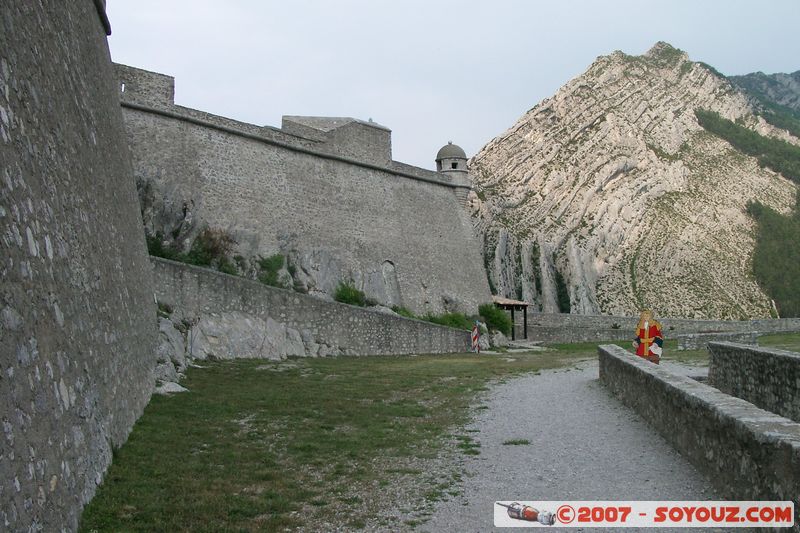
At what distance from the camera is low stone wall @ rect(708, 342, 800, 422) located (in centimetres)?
962

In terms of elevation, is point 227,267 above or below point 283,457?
above

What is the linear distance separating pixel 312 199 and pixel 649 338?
61.3 ft

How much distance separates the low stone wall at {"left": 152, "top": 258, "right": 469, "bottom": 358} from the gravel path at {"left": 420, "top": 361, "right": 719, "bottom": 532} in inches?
354

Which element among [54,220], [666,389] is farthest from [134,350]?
[666,389]

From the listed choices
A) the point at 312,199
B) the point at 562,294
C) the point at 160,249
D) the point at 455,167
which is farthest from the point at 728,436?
the point at 562,294

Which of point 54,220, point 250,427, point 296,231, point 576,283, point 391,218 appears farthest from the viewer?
point 576,283

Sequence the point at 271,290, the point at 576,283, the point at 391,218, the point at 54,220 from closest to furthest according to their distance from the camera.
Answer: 1. the point at 54,220
2. the point at 271,290
3. the point at 391,218
4. the point at 576,283

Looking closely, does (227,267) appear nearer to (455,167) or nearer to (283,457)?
(455,167)

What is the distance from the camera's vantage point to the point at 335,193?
31219 millimetres

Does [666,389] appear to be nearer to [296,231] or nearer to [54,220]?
[54,220]

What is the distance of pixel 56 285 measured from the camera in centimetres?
532

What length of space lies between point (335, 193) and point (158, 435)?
2374 cm

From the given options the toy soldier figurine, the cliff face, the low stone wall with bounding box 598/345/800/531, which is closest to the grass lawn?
the low stone wall with bounding box 598/345/800/531

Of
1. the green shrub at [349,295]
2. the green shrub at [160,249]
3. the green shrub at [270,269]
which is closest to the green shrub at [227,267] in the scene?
the green shrub at [270,269]
